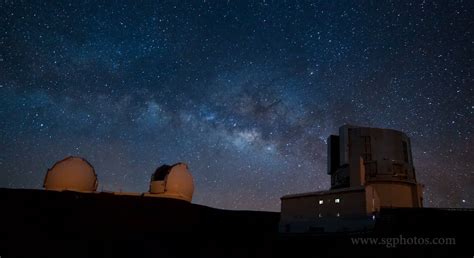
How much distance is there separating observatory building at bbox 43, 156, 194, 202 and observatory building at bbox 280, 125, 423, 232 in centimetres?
728

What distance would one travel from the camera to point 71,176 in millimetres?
20953

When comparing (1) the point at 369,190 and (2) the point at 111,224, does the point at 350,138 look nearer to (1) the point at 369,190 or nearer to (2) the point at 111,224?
(1) the point at 369,190

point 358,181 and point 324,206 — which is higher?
point 358,181

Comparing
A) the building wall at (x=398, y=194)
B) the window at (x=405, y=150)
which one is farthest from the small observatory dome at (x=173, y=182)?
the window at (x=405, y=150)

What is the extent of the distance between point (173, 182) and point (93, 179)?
5.13m

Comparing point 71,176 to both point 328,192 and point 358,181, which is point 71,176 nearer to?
point 328,192

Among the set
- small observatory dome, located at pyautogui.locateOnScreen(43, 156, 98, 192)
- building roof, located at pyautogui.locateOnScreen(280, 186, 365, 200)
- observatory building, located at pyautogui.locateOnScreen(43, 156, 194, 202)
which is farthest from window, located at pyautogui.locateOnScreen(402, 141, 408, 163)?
small observatory dome, located at pyautogui.locateOnScreen(43, 156, 98, 192)

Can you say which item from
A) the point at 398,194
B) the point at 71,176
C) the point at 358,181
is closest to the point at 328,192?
the point at 358,181

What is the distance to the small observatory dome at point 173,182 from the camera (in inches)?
885

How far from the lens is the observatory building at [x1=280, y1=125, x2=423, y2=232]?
20453 mm

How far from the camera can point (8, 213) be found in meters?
19.0

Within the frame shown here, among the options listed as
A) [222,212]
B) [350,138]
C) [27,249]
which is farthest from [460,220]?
[27,249]

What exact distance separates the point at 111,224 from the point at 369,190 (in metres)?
15.8

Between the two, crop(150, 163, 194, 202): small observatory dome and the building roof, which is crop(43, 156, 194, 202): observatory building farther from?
the building roof
